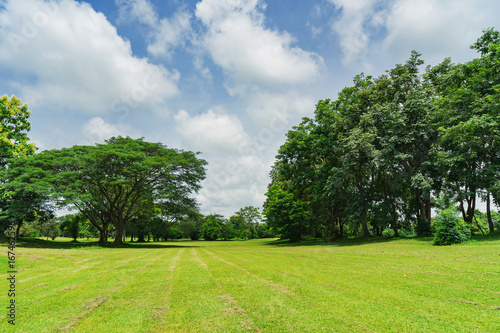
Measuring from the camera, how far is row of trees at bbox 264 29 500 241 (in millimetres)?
21641

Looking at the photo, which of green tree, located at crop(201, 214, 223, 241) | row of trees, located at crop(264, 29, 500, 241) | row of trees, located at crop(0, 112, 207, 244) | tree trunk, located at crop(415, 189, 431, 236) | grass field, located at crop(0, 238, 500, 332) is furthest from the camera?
green tree, located at crop(201, 214, 223, 241)

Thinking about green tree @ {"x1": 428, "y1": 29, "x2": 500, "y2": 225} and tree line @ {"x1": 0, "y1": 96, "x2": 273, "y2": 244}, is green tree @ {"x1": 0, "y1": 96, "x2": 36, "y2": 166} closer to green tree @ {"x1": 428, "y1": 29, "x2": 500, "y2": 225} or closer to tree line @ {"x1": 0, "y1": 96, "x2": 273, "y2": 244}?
tree line @ {"x1": 0, "y1": 96, "x2": 273, "y2": 244}

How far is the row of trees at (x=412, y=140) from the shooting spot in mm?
21641

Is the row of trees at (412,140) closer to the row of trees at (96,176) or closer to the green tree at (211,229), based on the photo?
the row of trees at (96,176)

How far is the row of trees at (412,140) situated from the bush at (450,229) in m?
3.82

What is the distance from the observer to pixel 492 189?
20.1 metres

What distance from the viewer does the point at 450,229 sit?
19156mm

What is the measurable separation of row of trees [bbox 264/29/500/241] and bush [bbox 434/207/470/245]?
3.82 meters

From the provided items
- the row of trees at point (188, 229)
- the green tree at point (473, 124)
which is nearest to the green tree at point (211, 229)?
the row of trees at point (188, 229)

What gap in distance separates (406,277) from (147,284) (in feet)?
27.6

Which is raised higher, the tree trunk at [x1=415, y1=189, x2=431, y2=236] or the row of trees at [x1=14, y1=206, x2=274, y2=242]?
the tree trunk at [x1=415, y1=189, x2=431, y2=236]

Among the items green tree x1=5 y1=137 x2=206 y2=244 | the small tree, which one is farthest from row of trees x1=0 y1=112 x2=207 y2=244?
the small tree

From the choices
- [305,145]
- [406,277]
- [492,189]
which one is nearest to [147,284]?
[406,277]

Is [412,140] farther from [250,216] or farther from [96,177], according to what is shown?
[250,216]
